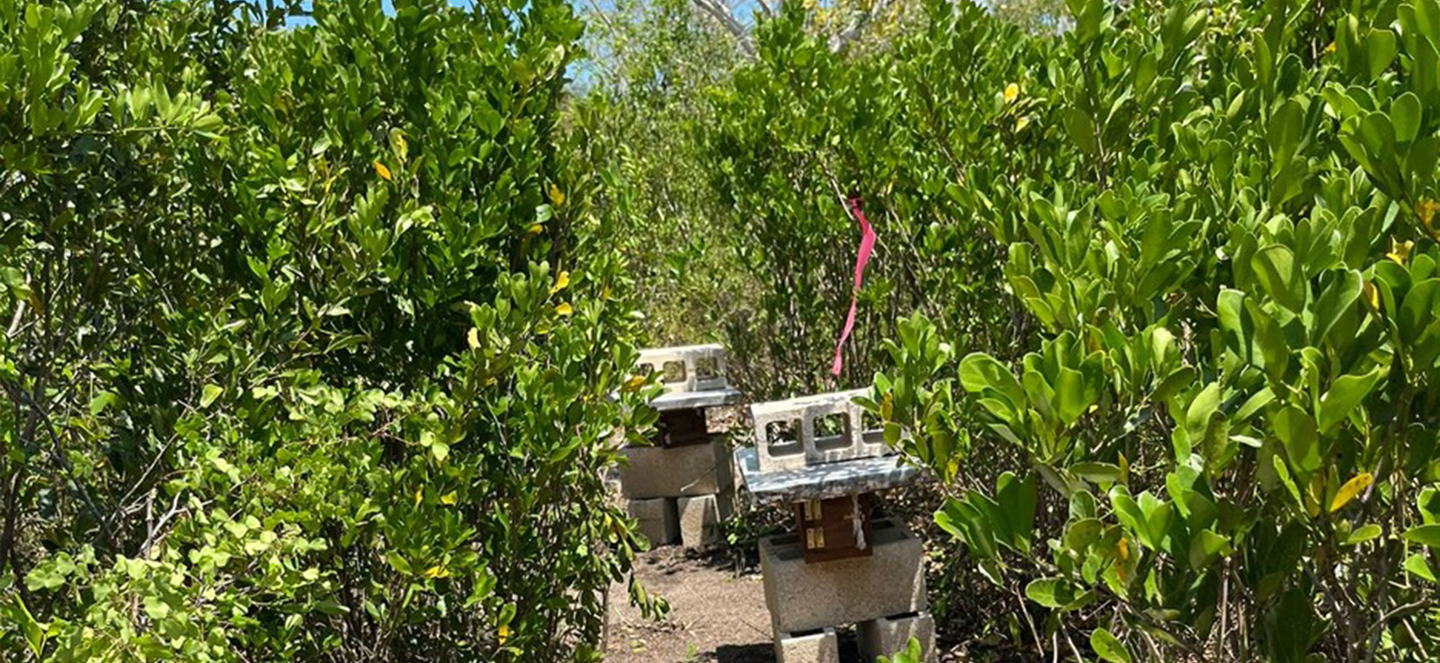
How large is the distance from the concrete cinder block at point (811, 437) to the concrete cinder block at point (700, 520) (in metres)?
2.06

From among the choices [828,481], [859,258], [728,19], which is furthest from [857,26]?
[828,481]

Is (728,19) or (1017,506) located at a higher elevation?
(728,19)

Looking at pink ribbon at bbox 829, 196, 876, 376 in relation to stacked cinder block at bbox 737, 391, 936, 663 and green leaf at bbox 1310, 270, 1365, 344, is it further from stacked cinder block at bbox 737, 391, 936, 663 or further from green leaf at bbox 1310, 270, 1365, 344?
green leaf at bbox 1310, 270, 1365, 344

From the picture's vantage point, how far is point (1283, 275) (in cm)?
121

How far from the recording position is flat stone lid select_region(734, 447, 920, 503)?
147 inches

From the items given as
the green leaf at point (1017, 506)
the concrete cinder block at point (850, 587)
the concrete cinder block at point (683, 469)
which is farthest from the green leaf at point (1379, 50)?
the concrete cinder block at point (683, 469)

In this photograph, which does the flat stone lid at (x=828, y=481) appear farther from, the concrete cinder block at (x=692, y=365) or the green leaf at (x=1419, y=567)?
the green leaf at (x=1419, y=567)

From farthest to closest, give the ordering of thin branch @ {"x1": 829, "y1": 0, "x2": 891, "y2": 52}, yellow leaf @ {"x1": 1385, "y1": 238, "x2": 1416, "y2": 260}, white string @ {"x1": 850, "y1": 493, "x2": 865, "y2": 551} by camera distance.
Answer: thin branch @ {"x1": 829, "y1": 0, "x2": 891, "y2": 52}
white string @ {"x1": 850, "y1": 493, "x2": 865, "y2": 551}
yellow leaf @ {"x1": 1385, "y1": 238, "x2": 1416, "y2": 260}

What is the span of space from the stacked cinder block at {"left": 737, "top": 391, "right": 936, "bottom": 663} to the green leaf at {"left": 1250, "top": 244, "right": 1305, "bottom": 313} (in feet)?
8.86

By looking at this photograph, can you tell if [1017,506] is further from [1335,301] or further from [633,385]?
[633,385]

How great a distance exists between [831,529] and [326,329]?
1.80 meters

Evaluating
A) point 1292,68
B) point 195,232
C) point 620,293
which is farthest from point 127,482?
point 1292,68

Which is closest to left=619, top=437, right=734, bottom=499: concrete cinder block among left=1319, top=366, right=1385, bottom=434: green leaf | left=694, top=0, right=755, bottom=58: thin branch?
left=1319, top=366, right=1385, bottom=434: green leaf

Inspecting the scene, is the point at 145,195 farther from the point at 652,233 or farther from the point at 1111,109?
the point at 652,233
